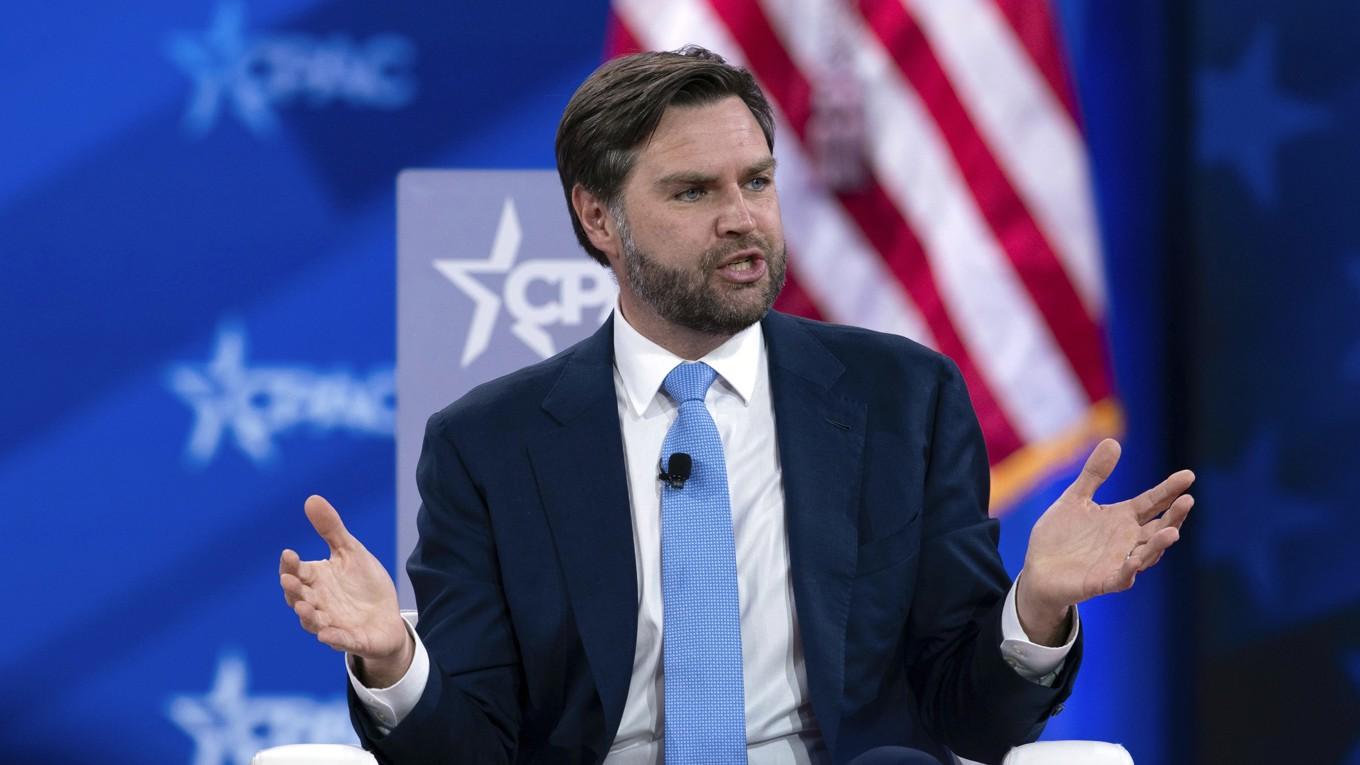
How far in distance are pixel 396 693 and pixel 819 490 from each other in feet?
1.88

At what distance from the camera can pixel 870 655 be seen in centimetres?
192

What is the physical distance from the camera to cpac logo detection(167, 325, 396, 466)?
3506 mm

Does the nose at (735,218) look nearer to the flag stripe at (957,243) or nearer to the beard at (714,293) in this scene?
the beard at (714,293)

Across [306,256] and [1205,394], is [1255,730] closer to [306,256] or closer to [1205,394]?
[1205,394]

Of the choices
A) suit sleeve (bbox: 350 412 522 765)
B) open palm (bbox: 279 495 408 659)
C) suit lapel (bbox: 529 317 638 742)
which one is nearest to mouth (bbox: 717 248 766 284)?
suit lapel (bbox: 529 317 638 742)

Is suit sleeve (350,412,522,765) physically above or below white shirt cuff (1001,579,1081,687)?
above

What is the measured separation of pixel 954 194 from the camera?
3.52 m

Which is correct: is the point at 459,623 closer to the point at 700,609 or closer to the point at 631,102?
the point at 700,609

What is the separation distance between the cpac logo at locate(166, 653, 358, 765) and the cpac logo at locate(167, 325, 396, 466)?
49cm

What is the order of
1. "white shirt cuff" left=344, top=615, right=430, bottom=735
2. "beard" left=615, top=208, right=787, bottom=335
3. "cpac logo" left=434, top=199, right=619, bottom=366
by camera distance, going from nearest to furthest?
"white shirt cuff" left=344, top=615, right=430, bottom=735 → "beard" left=615, top=208, right=787, bottom=335 → "cpac logo" left=434, top=199, right=619, bottom=366

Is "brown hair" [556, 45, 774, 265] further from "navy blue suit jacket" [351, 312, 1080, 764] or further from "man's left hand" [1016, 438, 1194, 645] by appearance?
"man's left hand" [1016, 438, 1194, 645]

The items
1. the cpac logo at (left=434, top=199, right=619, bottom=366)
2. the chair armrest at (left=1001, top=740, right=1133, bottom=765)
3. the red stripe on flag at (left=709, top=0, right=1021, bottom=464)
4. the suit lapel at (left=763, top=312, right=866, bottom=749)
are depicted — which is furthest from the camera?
the red stripe on flag at (left=709, top=0, right=1021, bottom=464)

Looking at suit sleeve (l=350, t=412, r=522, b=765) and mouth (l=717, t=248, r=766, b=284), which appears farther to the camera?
mouth (l=717, t=248, r=766, b=284)

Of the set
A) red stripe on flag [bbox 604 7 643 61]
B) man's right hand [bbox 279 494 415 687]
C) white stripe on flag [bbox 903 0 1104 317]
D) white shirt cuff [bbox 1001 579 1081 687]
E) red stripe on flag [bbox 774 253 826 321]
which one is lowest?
white shirt cuff [bbox 1001 579 1081 687]
